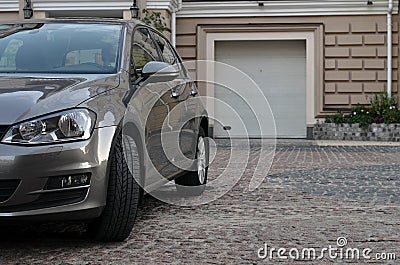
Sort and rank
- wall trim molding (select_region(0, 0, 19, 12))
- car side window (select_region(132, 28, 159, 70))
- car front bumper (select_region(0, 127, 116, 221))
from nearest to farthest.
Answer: car front bumper (select_region(0, 127, 116, 221)) → car side window (select_region(132, 28, 159, 70)) → wall trim molding (select_region(0, 0, 19, 12))

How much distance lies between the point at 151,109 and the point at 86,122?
100 centimetres

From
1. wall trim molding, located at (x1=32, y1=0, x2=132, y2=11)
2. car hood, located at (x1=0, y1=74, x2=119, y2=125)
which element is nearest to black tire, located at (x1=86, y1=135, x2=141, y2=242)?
car hood, located at (x1=0, y1=74, x2=119, y2=125)

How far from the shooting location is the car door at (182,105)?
637 cm

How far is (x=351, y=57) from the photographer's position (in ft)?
60.6

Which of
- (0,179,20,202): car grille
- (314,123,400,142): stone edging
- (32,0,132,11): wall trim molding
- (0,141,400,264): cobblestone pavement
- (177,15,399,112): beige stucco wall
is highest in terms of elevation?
(32,0,132,11): wall trim molding

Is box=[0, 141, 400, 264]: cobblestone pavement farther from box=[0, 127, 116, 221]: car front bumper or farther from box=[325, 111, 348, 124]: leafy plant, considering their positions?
box=[325, 111, 348, 124]: leafy plant

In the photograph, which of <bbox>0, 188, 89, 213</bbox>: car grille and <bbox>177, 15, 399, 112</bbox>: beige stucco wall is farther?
<bbox>177, 15, 399, 112</bbox>: beige stucco wall

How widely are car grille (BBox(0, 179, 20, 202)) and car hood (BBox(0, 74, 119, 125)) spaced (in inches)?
13.7

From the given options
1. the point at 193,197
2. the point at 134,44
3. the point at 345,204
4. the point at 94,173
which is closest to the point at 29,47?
the point at 134,44

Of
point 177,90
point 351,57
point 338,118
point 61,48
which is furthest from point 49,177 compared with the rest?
point 351,57

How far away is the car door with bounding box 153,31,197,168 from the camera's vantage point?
6371 mm

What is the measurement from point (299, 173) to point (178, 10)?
971cm

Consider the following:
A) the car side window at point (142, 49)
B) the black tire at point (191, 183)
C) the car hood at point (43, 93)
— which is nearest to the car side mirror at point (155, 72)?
the car side window at point (142, 49)

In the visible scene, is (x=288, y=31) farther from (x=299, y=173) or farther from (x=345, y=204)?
(x=345, y=204)
